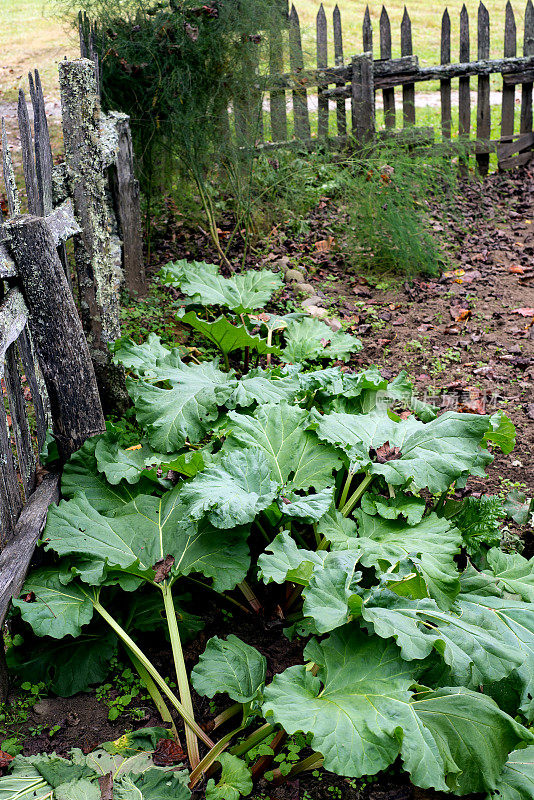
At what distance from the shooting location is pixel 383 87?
25.6 ft

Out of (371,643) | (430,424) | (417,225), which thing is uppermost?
(417,225)

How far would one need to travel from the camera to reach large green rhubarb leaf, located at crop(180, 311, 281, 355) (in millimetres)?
3885

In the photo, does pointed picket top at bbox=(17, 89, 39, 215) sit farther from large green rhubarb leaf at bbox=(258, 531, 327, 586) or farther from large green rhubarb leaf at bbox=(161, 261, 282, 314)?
large green rhubarb leaf at bbox=(258, 531, 327, 586)

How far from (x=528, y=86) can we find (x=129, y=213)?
5.84 meters

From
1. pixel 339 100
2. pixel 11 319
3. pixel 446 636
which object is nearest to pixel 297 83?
pixel 339 100

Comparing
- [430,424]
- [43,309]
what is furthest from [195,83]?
[430,424]

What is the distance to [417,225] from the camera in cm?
612

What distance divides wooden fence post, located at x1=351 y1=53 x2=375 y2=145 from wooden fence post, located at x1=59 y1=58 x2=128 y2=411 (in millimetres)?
4502

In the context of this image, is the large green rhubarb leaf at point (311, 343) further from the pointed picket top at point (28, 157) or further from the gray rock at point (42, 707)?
the gray rock at point (42, 707)

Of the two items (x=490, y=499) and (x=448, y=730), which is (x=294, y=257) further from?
(x=448, y=730)

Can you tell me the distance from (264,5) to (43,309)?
4.00m

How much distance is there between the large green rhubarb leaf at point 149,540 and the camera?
2658 mm

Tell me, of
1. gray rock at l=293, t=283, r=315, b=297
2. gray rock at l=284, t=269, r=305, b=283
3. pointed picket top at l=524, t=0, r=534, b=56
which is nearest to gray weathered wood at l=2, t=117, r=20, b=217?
gray rock at l=293, t=283, r=315, b=297

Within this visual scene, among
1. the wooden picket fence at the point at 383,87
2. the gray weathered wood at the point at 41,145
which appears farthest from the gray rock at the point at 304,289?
the gray weathered wood at the point at 41,145
